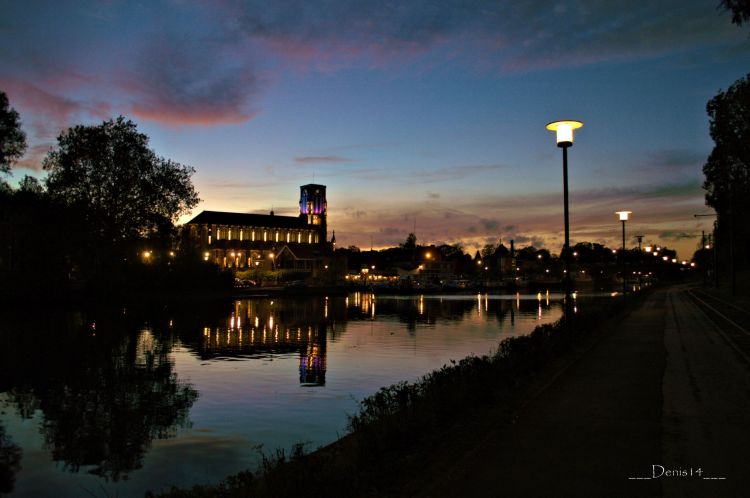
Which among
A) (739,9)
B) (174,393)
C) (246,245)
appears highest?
(246,245)

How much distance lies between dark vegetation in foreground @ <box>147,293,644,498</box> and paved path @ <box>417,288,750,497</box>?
1.92ft

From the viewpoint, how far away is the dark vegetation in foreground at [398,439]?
7371 millimetres

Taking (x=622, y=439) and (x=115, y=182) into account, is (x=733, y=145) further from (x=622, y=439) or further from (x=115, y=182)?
(x=115, y=182)

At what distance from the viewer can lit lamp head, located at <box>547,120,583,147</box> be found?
68.8 feet

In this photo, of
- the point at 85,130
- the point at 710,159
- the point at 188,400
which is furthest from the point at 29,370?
the point at 710,159

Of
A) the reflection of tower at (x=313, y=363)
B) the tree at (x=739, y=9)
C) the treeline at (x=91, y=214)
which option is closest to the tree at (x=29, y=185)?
the treeline at (x=91, y=214)

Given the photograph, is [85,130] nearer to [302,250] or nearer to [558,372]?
[558,372]

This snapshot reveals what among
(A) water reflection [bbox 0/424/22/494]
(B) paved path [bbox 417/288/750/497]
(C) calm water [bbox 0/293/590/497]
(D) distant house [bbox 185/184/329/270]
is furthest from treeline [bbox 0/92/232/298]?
(D) distant house [bbox 185/184/329/270]

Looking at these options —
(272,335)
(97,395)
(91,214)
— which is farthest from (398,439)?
(91,214)

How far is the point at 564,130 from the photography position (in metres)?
21.1

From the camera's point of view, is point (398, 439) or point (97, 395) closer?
point (398, 439)

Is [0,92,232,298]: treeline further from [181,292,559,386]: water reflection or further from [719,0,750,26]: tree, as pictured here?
[719,0,750,26]: tree

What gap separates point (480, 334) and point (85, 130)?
50816 millimetres

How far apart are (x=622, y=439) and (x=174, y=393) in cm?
1304
